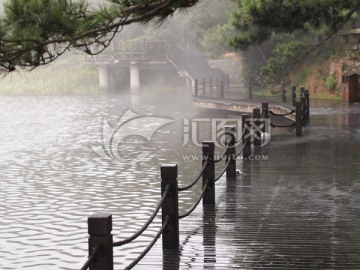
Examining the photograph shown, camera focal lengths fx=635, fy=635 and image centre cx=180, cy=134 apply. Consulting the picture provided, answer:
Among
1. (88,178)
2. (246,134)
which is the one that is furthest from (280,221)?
(88,178)

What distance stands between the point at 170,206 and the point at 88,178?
32.2ft

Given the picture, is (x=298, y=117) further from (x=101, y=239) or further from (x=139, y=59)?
(x=139, y=59)

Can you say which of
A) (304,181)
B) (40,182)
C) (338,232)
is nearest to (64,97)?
(40,182)

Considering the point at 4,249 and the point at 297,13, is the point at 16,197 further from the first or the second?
the point at 297,13

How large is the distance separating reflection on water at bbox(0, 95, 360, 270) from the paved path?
0.09 m

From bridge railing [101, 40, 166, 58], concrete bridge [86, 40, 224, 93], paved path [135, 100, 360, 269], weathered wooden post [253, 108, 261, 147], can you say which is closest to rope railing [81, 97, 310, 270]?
paved path [135, 100, 360, 269]

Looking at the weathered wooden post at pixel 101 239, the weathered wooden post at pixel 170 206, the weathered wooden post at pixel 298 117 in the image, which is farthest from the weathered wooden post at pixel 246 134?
the weathered wooden post at pixel 101 239

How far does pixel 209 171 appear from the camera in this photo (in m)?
10.1

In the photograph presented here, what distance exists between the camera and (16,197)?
14.7 m

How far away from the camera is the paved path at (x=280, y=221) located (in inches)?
293

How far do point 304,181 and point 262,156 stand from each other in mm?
3205

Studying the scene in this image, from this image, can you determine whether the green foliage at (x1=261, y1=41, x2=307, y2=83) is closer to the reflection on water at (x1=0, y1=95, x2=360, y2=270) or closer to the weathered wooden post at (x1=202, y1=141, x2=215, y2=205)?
the reflection on water at (x1=0, y1=95, x2=360, y2=270)

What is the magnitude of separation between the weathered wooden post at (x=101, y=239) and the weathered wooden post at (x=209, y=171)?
463 centimetres

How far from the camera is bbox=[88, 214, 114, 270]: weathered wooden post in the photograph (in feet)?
17.0
